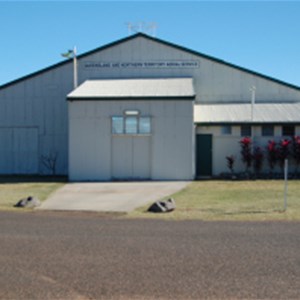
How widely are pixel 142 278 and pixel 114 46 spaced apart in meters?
20.6

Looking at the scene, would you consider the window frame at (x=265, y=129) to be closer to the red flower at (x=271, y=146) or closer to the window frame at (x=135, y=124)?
the red flower at (x=271, y=146)

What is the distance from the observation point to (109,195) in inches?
641

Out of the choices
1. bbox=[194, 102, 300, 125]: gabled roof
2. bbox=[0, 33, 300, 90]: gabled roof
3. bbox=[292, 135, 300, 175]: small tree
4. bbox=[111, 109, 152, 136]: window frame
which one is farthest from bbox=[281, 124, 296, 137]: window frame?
bbox=[111, 109, 152, 136]: window frame

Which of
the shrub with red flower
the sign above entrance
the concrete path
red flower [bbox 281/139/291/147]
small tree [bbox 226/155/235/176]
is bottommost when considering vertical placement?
the concrete path

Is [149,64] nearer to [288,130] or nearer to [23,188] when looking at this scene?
[288,130]

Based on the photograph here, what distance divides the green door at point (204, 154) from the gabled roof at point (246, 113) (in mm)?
868

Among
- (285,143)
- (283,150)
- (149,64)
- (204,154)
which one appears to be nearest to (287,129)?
(285,143)

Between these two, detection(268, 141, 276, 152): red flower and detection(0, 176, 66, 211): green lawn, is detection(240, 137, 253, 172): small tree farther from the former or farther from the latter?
detection(0, 176, 66, 211): green lawn

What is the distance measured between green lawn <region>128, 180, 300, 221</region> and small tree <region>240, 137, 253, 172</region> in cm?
187

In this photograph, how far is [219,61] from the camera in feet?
79.9

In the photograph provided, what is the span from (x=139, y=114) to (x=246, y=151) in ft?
17.4

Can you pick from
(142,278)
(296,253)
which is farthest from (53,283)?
(296,253)

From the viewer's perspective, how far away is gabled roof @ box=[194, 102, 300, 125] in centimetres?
2164

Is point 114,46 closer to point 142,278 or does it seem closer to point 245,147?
point 245,147
